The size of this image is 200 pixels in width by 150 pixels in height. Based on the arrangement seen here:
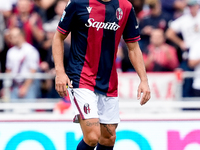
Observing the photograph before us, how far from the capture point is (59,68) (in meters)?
4.52

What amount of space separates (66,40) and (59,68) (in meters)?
4.21

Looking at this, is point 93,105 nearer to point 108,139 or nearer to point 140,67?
point 108,139

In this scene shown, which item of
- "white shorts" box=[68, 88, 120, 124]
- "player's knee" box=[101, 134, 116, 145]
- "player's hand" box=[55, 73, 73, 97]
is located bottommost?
"player's knee" box=[101, 134, 116, 145]

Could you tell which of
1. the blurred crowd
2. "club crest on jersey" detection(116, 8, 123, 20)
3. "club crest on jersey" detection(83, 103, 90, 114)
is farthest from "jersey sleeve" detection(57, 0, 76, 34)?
the blurred crowd

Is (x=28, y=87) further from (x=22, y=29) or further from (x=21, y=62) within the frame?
(x=22, y=29)

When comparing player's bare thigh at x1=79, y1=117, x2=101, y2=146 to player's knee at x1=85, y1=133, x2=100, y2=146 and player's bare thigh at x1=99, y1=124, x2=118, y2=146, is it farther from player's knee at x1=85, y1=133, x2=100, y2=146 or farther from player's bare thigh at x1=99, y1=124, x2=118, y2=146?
player's bare thigh at x1=99, y1=124, x2=118, y2=146

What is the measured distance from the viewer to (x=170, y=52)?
29.5ft

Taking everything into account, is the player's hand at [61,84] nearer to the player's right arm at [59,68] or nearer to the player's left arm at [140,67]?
the player's right arm at [59,68]

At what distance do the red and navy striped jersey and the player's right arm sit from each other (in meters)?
0.11

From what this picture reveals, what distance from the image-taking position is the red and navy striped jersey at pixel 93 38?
4.58 m

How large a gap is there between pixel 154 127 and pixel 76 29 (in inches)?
73.4

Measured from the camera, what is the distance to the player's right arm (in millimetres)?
4430

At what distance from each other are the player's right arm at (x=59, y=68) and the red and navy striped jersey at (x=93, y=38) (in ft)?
0.35

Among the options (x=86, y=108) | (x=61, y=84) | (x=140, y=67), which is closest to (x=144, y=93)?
(x=140, y=67)
